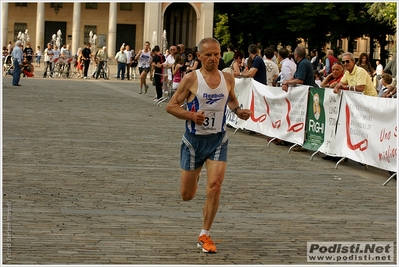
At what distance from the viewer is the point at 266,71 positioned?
21.2 m

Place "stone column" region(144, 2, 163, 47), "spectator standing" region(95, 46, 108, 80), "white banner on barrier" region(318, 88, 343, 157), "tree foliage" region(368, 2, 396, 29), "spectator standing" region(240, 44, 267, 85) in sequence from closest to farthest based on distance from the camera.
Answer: "white banner on barrier" region(318, 88, 343, 157) → "spectator standing" region(240, 44, 267, 85) → "tree foliage" region(368, 2, 396, 29) → "spectator standing" region(95, 46, 108, 80) → "stone column" region(144, 2, 163, 47)

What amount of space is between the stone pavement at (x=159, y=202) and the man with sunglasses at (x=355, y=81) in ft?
3.94

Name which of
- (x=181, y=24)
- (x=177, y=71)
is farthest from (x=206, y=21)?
(x=177, y=71)

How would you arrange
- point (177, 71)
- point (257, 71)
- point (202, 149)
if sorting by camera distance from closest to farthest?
point (202, 149) → point (257, 71) → point (177, 71)

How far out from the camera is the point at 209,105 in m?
8.61

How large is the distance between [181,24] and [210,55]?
82.2 meters

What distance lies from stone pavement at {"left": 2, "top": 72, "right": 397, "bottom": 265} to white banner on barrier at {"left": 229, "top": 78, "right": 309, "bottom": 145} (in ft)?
1.25

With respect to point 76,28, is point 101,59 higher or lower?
lower

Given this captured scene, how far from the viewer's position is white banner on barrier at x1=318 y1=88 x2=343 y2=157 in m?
15.6

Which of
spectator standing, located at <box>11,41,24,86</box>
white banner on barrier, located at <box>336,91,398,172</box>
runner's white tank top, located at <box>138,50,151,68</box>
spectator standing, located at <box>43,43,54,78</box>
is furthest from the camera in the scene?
spectator standing, located at <box>43,43,54,78</box>

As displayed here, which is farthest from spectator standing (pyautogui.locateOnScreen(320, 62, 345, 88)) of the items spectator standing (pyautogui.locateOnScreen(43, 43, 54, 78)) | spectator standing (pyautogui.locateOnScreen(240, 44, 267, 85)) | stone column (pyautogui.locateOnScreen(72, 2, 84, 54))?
stone column (pyautogui.locateOnScreen(72, 2, 84, 54))

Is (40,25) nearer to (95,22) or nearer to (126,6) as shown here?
(95,22)

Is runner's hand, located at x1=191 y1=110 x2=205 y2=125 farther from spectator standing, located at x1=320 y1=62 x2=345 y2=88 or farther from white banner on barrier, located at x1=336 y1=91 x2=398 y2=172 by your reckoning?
spectator standing, located at x1=320 y1=62 x2=345 y2=88

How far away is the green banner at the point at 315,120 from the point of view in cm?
1627
